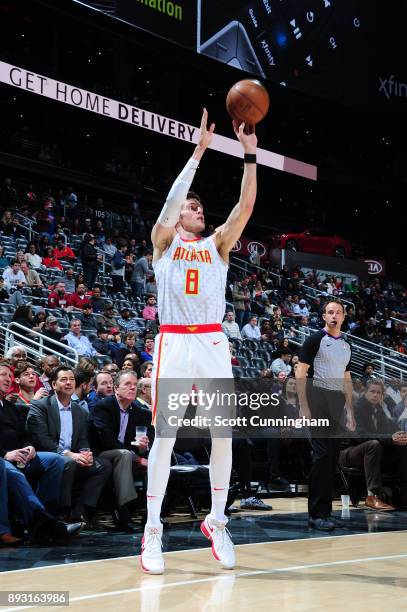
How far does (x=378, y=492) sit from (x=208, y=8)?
16.5 metres

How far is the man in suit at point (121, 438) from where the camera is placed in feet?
22.6

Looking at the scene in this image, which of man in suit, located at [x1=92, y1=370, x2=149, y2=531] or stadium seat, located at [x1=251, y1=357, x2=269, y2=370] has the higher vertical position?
stadium seat, located at [x1=251, y1=357, x2=269, y2=370]

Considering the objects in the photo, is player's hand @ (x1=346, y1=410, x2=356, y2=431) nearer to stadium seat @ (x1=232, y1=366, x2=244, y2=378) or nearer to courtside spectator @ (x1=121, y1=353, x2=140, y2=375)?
courtside spectator @ (x1=121, y1=353, x2=140, y2=375)

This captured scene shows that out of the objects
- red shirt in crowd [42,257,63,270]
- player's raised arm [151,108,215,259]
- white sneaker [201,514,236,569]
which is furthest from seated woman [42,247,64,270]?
white sneaker [201,514,236,569]

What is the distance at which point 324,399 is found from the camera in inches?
277

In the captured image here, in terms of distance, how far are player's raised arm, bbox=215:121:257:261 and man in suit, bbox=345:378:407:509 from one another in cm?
445

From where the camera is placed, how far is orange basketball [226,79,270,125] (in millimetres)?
5254

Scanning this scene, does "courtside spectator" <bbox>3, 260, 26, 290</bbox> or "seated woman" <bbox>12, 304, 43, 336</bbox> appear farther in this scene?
"courtside spectator" <bbox>3, 260, 26, 290</bbox>

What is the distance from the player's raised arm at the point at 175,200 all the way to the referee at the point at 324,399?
2.13 meters

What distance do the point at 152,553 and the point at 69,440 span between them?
7.89 ft

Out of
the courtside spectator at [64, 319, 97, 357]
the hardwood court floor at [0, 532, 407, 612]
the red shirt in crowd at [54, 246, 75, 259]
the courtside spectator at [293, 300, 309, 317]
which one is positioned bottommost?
the hardwood court floor at [0, 532, 407, 612]

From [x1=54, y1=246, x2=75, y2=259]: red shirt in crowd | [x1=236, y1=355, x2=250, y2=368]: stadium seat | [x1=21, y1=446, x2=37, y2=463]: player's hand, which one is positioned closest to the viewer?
[x1=21, y1=446, x2=37, y2=463]: player's hand

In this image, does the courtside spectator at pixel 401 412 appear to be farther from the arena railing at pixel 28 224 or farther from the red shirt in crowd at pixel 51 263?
the arena railing at pixel 28 224

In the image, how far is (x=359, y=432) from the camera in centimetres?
931
